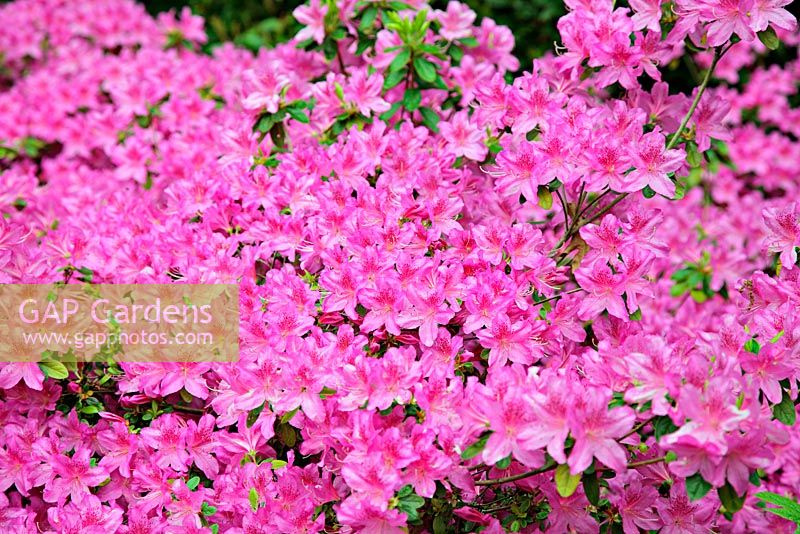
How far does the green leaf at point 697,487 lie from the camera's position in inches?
52.2

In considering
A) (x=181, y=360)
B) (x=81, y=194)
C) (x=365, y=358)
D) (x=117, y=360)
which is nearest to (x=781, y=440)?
(x=365, y=358)

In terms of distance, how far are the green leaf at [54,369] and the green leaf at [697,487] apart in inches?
51.6

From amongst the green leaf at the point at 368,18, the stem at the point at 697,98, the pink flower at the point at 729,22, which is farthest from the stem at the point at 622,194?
the green leaf at the point at 368,18

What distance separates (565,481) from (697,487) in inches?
8.4

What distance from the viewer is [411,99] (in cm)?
235

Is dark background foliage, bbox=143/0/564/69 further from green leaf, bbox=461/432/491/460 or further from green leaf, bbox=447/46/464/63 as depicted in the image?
green leaf, bbox=461/432/491/460

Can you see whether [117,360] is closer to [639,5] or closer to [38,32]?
[639,5]

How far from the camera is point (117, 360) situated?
6.10ft

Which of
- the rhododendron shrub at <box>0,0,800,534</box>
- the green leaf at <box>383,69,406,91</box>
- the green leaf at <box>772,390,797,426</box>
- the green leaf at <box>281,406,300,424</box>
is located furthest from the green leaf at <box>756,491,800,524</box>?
the green leaf at <box>383,69,406,91</box>

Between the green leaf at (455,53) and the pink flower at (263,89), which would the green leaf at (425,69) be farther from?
the pink flower at (263,89)

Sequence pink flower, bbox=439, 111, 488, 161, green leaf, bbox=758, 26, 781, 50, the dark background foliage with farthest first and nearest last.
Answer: the dark background foliage, pink flower, bbox=439, 111, 488, 161, green leaf, bbox=758, 26, 781, 50

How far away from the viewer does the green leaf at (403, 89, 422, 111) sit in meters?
2.34

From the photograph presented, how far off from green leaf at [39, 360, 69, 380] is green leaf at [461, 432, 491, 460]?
0.94 m

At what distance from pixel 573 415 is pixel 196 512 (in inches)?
32.4
